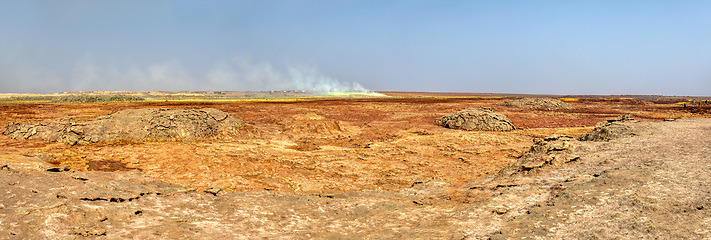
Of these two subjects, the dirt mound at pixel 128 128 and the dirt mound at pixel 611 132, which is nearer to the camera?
the dirt mound at pixel 611 132

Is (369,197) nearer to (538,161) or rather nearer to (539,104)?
(538,161)

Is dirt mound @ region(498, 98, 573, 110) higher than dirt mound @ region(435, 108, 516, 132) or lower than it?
higher

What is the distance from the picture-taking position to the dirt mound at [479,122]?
20.6 m

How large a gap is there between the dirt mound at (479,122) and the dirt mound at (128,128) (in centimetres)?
1349

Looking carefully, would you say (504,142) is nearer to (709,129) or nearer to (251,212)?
(709,129)

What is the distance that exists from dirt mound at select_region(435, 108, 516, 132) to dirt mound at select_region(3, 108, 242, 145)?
531 inches

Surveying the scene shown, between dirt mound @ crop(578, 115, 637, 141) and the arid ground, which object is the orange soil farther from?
dirt mound @ crop(578, 115, 637, 141)

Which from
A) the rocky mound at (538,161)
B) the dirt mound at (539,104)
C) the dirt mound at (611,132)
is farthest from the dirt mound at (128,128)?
the dirt mound at (539,104)

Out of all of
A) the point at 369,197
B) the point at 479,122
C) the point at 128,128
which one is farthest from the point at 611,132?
the point at 128,128

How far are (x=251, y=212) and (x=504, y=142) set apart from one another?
1285cm

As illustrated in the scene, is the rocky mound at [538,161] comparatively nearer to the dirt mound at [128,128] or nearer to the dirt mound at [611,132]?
the dirt mound at [611,132]

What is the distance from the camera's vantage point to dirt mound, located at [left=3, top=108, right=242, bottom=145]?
1420cm

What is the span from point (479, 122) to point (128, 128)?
1844 cm

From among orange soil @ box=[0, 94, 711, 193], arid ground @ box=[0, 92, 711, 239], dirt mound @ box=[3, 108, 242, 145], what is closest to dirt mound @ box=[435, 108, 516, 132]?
orange soil @ box=[0, 94, 711, 193]
